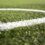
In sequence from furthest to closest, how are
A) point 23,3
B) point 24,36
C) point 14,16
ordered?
1. point 23,3
2. point 14,16
3. point 24,36

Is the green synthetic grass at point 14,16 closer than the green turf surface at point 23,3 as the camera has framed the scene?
Yes

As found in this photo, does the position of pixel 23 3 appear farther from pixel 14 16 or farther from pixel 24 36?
pixel 24 36

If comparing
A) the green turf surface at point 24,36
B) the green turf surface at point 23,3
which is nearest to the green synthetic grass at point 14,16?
the green turf surface at point 24,36

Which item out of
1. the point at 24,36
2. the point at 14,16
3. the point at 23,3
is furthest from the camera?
the point at 23,3

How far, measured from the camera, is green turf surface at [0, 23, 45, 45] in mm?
597

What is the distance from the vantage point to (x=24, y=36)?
652 mm

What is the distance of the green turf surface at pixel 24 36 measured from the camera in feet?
1.96

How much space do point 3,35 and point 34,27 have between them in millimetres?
210

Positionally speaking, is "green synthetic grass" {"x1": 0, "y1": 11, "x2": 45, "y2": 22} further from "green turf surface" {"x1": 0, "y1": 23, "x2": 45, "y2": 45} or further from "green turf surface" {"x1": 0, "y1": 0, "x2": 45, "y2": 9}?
"green turf surface" {"x1": 0, "y1": 0, "x2": 45, "y2": 9}

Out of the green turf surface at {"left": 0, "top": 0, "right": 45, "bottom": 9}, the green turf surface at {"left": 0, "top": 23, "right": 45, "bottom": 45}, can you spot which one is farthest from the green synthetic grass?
the green turf surface at {"left": 0, "top": 0, "right": 45, "bottom": 9}

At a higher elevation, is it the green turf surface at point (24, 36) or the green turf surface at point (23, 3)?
the green turf surface at point (24, 36)

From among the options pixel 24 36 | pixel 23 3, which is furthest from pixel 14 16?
pixel 23 3

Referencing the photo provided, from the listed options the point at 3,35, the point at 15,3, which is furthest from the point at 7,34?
the point at 15,3

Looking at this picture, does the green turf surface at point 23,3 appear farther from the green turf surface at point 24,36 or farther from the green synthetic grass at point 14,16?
the green turf surface at point 24,36
